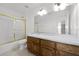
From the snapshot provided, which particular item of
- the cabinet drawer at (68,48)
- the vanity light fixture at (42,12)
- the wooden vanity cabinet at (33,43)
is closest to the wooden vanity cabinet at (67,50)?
the cabinet drawer at (68,48)

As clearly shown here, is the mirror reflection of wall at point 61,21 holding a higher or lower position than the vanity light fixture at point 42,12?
lower

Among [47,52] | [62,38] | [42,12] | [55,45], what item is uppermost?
[42,12]

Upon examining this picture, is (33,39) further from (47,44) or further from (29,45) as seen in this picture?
(47,44)

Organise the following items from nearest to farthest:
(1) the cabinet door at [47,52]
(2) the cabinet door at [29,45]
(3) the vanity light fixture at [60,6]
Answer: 1. (3) the vanity light fixture at [60,6]
2. (1) the cabinet door at [47,52]
3. (2) the cabinet door at [29,45]

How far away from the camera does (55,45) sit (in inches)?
52.7

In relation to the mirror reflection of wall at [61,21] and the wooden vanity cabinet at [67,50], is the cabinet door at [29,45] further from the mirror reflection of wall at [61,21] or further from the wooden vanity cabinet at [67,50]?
the wooden vanity cabinet at [67,50]

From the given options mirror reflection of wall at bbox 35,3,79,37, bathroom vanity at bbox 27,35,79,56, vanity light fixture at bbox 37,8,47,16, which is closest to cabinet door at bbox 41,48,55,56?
bathroom vanity at bbox 27,35,79,56

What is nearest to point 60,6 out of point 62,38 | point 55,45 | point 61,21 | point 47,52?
point 61,21

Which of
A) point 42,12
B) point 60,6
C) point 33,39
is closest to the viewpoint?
point 60,6

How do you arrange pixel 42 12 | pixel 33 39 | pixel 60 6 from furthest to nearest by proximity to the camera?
pixel 33 39, pixel 42 12, pixel 60 6

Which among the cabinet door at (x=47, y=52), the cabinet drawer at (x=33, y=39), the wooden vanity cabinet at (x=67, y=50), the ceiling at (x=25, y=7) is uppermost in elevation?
the ceiling at (x=25, y=7)

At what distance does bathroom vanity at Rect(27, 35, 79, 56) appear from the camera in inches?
49.1

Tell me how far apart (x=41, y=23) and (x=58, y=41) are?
1.18 feet

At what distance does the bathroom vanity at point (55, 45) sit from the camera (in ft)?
4.09
